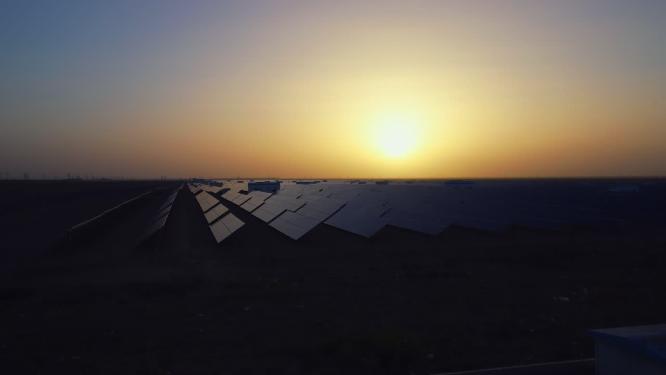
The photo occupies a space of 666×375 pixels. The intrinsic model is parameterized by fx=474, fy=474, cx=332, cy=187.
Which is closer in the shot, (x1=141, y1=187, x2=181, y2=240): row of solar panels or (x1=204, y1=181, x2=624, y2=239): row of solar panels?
(x1=141, y1=187, x2=181, y2=240): row of solar panels

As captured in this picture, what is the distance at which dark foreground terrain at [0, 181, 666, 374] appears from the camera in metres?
6.08

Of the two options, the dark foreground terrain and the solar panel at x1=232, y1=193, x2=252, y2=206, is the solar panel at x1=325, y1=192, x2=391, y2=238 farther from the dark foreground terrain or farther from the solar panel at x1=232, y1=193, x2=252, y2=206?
the solar panel at x1=232, y1=193, x2=252, y2=206

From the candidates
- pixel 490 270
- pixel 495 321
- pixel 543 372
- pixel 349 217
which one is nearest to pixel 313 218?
pixel 349 217

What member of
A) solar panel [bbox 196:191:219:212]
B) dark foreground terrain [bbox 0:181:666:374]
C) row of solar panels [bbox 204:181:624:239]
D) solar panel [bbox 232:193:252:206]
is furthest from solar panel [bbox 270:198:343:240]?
solar panel [bbox 232:193:252:206]

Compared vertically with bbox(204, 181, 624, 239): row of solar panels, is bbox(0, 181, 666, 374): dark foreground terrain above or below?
below

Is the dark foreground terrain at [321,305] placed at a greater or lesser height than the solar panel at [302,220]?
lesser

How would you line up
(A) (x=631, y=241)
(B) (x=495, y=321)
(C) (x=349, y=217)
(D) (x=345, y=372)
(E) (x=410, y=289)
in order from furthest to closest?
(C) (x=349, y=217)
(A) (x=631, y=241)
(E) (x=410, y=289)
(B) (x=495, y=321)
(D) (x=345, y=372)

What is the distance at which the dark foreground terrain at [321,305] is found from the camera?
608 centimetres

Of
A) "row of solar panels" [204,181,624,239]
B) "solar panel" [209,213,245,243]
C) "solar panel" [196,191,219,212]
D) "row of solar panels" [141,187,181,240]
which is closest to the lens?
"solar panel" [209,213,245,243]

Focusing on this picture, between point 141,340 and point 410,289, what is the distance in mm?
5155

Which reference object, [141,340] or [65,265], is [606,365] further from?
[65,265]

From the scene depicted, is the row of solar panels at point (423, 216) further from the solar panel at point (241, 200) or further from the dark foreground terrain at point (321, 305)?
the solar panel at point (241, 200)

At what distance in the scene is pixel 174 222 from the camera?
80.9 feet

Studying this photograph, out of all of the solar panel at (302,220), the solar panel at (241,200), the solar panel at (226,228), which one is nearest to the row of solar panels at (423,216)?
the solar panel at (302,220)
